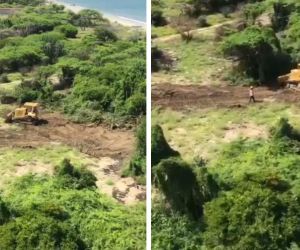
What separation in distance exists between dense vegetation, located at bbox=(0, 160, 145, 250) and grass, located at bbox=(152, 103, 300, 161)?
1261 millimetres

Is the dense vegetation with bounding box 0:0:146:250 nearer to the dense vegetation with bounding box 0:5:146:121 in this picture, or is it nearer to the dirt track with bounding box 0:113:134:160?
the dense vegetation with bounding box 0:5:146:121

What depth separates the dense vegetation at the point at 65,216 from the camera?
336 inches

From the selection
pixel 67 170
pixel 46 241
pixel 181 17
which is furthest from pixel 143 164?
pixel 181 17

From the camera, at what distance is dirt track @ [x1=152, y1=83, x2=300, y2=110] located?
32.8 ft

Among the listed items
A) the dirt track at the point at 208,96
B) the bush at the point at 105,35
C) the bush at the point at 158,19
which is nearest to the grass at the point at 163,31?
the bush at the point at 158,19

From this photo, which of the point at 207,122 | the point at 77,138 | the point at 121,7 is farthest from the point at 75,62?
the point at 207,122

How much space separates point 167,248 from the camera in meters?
8.91

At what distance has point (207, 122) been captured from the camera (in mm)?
9805

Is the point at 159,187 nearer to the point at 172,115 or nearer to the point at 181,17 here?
the point at 172,115

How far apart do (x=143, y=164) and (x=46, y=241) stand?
1988mm

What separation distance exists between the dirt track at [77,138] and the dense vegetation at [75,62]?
11.0 inches

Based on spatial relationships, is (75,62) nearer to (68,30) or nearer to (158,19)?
(68,30)

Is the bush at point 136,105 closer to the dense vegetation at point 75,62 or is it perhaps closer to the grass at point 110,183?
the dense vegetation at point 75,62

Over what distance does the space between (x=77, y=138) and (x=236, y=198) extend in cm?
299
